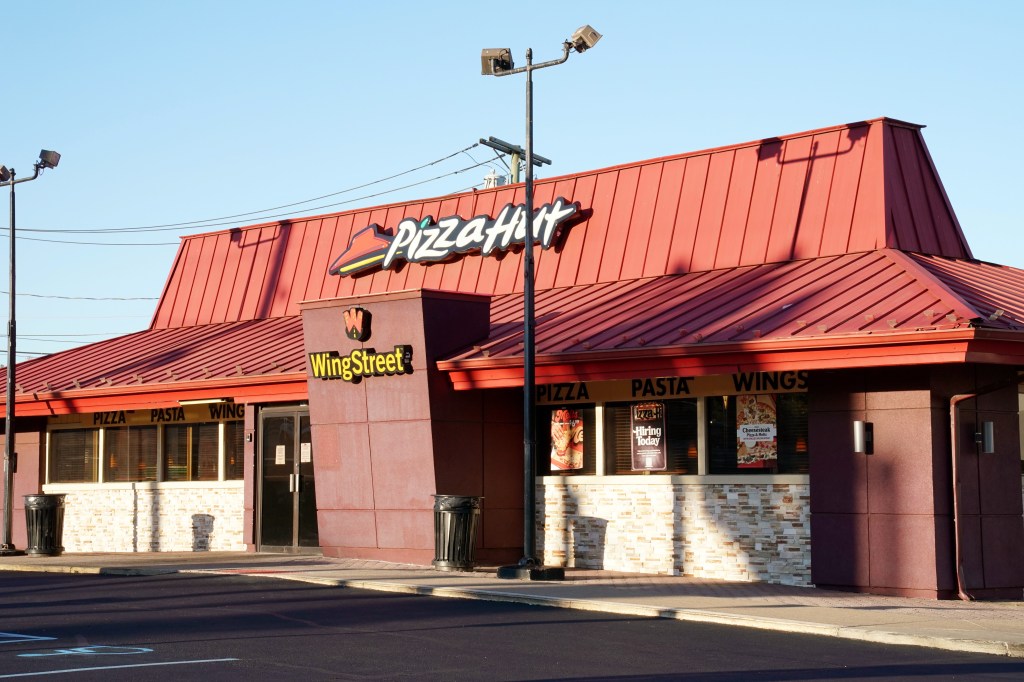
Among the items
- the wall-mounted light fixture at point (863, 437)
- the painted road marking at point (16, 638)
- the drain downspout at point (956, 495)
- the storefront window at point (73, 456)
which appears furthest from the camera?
the storefront window at point (73, 456)

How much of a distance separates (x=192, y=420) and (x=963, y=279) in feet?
50.5

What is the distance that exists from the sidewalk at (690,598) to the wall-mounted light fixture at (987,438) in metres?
2.03

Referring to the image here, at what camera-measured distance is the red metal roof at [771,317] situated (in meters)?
17.0

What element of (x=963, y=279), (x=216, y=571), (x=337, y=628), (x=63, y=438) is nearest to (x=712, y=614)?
(x=337, y=628)

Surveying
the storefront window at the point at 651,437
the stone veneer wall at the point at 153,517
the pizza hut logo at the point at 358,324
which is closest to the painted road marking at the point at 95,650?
the storefront window at the point at 651,437

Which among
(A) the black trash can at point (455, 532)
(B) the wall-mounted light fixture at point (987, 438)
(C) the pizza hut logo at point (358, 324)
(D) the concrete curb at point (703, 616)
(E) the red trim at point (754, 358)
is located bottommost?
(D) the concrete curb at point (703, 616)

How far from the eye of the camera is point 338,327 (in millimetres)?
23031

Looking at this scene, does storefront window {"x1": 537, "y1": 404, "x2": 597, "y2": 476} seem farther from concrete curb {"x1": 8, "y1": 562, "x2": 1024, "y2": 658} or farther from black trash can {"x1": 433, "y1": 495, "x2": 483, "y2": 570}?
concrete curb {"x1": 8, "y1": 562, "x2": 1024, "y2": 658}

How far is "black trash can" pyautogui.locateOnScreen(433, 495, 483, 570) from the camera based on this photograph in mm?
20781

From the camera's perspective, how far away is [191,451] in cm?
2736

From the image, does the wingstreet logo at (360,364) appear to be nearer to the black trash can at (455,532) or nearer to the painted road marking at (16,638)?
the black trash can at (455,532)

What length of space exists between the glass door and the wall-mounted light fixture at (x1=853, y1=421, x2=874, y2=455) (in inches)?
405

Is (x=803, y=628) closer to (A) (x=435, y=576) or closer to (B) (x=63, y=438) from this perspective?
(A) (x=435, y=576)

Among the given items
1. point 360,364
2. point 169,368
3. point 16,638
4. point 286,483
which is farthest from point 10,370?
point 16,638
